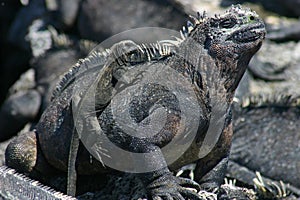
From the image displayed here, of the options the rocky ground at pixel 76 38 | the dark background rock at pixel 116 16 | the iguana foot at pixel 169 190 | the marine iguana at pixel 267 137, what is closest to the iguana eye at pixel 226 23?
the iguana foot at pixel 169 190

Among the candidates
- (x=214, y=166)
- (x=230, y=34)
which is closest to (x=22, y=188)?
(x=214, y=166)

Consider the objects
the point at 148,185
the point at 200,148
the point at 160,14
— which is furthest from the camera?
the point at 160,14

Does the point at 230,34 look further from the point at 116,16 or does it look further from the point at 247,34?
the point at 116,16

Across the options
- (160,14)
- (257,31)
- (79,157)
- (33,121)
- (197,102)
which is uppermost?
(257,31)

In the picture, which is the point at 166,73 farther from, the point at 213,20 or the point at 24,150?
the point at 24,150

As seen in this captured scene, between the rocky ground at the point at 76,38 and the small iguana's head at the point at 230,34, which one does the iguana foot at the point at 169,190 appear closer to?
the small iguana's head at the point at 230,34

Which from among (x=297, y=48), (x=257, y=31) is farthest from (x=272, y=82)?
(x=257, y=31)

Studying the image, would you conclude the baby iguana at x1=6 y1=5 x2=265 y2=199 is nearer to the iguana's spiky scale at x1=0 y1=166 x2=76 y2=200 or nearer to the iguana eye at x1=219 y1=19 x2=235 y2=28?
the iguana eye at x1=219 y1=19 x2=235 y2=28
